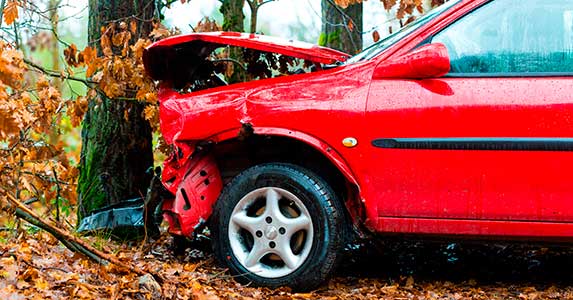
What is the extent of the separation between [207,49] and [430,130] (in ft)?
6.29

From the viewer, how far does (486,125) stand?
4422mm

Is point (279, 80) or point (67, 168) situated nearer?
point (279, 80)

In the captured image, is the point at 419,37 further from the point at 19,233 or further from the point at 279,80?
the point at 19,233

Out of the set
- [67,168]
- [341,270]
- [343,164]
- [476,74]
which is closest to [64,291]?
[343,164]

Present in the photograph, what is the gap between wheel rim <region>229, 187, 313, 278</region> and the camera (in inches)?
184

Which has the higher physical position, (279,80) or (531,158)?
(279,80)

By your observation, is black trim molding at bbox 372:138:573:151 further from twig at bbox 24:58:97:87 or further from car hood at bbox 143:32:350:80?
twig at bbox 24:58:97:87

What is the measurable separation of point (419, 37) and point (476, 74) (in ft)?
1.37

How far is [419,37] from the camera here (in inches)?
184

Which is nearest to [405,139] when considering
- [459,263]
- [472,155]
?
[472,155]

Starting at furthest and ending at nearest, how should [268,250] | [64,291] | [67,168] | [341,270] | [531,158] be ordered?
1. [67,168]
2. [341,270]
3. [268,250]
4. [531,158]
5. [64,291]

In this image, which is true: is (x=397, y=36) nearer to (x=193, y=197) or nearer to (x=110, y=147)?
(x=193, y=197)

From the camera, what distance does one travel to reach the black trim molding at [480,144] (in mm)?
4363

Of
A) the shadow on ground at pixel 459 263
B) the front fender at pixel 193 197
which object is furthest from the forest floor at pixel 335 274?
the front fender at pixel 193 197
